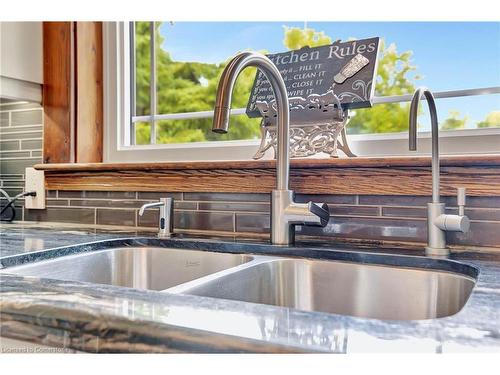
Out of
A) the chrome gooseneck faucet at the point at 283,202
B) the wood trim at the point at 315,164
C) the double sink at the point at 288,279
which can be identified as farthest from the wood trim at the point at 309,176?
the double sink at the point at 288,279

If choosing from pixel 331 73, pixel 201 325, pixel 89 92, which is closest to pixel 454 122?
pixel 331 73

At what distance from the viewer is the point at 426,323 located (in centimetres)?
49

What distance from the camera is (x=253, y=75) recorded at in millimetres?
1639

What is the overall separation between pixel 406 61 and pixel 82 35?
1150 millimetres

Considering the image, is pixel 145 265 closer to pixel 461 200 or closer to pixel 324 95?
pixel 324 95

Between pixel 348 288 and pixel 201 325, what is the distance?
0.53 meters

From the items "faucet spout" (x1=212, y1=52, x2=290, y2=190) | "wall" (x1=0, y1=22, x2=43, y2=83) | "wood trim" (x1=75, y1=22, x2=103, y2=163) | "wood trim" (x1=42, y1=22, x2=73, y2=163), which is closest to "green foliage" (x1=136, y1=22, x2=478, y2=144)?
"wood trim" (x1=75, y1=22, x2=103, y2=163)

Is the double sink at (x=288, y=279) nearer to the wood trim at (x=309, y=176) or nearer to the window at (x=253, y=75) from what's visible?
the wood trim at (x=309, y=176)

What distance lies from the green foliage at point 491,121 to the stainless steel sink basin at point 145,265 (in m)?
0.77

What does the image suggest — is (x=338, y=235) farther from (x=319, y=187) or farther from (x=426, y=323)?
(x=426, y=323)

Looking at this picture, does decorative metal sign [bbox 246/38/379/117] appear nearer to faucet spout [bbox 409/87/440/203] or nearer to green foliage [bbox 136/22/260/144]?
faucet spout [bbox 409/87/440/203]

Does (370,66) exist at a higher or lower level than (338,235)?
higher

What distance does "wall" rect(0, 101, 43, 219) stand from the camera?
66.3 inches
